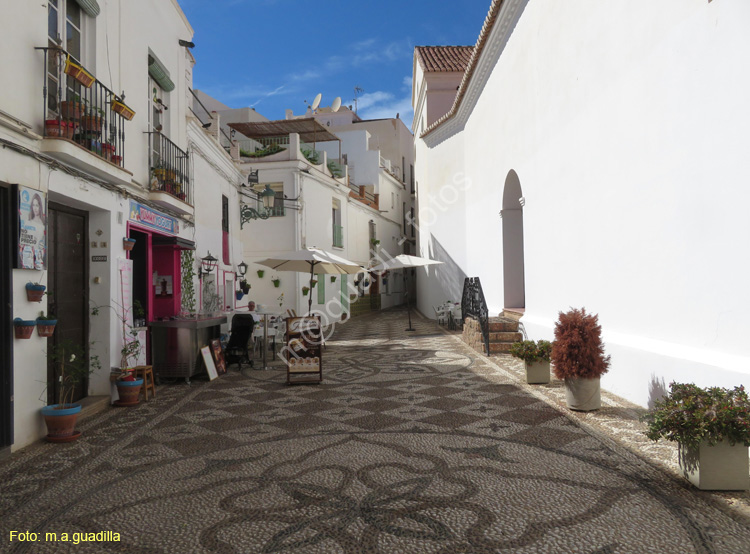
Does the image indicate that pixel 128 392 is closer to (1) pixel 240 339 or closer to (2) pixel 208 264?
(1) pixel 240 339

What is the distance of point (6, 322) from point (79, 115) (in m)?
2.22

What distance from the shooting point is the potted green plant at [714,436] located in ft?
10.2

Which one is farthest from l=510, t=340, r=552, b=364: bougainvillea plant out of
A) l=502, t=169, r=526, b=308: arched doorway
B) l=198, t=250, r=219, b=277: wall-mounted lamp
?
l=198, t=250, r=219, b=277: wall-mounted lamp

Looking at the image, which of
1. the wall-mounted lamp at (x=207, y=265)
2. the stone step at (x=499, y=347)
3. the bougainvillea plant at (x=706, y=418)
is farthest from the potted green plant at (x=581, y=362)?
the wall-mounted lamp at (x=207, y=265)

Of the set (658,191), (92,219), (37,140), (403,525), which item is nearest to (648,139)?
(658,191)

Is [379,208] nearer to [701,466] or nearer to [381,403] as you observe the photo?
[381,403]

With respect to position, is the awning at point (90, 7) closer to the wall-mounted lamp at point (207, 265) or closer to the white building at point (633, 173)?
the wall-mounted lamp at point (207, 265)

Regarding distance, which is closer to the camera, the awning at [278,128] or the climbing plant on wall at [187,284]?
the climbing plant on wall at [187,284]

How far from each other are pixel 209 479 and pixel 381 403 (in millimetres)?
2617

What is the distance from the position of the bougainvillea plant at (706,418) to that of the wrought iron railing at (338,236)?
54.6 feet

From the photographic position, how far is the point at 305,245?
17016mm

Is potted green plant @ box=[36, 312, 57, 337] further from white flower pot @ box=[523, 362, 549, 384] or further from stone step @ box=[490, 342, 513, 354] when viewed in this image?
stone step @ box=[490, 342, 513, 354]

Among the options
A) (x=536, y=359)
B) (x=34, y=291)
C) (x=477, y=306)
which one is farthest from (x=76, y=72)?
(x=477, y=306)

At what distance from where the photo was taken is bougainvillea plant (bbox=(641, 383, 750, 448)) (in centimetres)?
310
